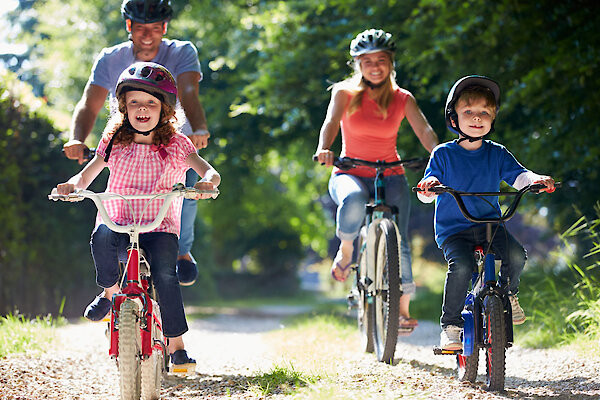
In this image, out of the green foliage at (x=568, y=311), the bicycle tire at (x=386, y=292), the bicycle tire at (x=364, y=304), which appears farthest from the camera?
the green foliage at (x=568, y=311)

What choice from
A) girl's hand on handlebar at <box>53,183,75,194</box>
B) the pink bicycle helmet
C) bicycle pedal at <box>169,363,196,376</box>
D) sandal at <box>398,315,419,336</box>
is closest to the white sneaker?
sandal at <box>398,315,419,336</box>

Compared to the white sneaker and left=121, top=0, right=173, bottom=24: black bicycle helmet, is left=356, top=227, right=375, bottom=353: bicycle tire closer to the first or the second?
the white sneaker

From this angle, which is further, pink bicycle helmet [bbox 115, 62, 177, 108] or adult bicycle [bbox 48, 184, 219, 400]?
pink bicycle helmet [bbox 115, 62, 177, 108]

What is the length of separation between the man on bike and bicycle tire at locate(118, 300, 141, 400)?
142 centimetres

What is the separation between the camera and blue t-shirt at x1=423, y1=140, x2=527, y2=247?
14.5ft

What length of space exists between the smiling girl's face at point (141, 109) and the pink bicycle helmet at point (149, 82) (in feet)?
0.11

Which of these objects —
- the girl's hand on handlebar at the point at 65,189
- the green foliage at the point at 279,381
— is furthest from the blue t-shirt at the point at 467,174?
the girl's hand on handlebar at the point at 65,189

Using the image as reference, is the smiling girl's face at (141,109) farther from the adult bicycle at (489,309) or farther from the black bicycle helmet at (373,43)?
the black bicycle helmet at (373,43)

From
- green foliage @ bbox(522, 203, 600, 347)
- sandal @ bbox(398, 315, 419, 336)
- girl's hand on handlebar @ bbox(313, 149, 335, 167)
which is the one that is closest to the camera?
girl's hand on handlebar @ bbox(313, 149, 335, 167)

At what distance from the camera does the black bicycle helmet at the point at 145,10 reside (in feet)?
17.4

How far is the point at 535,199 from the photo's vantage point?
964cm

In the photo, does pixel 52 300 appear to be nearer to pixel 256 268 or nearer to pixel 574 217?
pixel 574 217

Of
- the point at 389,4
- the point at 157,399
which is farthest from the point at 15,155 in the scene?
the point at 157,399

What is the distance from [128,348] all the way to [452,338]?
1.72 m
